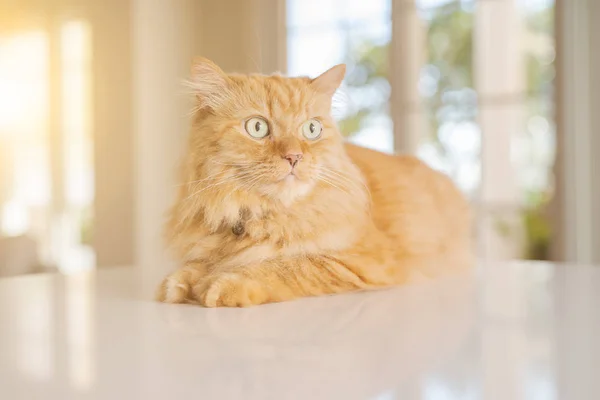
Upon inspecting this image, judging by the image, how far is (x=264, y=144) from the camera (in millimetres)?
1341

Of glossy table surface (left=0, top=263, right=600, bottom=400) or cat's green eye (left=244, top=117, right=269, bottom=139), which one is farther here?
cat's green eye (left=244, top=117, right=269, bottom=139)

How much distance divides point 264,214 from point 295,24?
3.45 meters

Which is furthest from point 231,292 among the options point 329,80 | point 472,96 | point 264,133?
point 472,96

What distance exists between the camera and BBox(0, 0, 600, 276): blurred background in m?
3.32

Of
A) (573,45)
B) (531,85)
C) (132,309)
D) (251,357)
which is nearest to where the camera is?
(251,357)

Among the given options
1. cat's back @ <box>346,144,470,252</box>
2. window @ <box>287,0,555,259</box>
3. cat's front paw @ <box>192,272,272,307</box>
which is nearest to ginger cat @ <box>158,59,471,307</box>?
cat's front paw @ <box>192,272,272,307</box>

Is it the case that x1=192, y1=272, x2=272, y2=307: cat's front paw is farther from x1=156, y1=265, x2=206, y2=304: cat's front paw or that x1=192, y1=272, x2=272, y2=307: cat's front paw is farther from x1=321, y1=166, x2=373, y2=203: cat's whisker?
x1=321, y1=166, x2=373, y2=203: cat's whisker

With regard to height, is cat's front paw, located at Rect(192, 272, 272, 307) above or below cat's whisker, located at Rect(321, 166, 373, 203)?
below

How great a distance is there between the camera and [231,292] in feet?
4.16

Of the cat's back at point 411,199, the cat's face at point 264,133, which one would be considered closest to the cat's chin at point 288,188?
the cat's face at point 264,133

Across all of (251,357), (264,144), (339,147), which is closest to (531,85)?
(339,147)

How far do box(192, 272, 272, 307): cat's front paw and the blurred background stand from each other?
1.97m

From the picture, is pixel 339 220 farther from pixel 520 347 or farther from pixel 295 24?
pixel 295 24

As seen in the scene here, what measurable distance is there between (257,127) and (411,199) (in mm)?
608
